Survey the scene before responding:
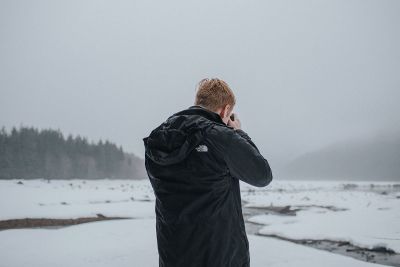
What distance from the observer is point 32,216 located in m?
16.8

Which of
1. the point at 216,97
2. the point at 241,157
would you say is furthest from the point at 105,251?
the point at 241,157

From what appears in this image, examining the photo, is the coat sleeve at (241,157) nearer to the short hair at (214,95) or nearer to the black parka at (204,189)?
the black parka at (204,189)

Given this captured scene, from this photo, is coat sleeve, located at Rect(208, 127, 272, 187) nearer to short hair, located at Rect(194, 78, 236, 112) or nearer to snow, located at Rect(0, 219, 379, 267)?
short hair, located at Rect(194, 78, 236, 112)

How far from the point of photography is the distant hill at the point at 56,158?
66500 mm

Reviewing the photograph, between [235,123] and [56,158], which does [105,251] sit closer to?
[235,123]

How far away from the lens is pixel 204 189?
1.81 m

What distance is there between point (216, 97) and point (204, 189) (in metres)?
0.56

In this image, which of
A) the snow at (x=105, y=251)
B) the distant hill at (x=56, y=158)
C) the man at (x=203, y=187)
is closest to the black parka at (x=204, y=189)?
the man at (x=203, y=187)

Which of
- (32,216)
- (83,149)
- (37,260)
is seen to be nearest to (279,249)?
(37,260)

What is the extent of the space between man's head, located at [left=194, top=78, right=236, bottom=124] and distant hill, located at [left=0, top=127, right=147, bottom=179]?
7047cm

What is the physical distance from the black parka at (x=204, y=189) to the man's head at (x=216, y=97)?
0.47 ft

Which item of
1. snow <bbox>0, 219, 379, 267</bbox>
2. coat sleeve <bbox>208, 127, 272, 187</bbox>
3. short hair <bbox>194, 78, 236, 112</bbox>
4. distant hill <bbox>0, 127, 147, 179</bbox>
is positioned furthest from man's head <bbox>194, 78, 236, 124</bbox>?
distant hill <bbox>0, 127, 147, 179</bbox>

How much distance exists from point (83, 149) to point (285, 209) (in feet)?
228

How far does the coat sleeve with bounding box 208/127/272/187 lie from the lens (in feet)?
5.73
